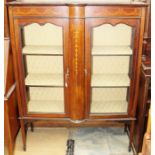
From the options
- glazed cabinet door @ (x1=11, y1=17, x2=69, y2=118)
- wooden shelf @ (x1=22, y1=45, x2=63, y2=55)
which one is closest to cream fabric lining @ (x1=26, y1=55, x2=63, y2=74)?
glazed cabinet door @ (x1=11, y1=17, x2=69, y2=118)

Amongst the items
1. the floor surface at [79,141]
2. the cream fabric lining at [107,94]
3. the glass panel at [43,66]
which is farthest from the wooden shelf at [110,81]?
the floor surface at [79,141]

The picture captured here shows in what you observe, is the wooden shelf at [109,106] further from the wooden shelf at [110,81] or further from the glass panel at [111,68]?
the wooden shelf at [110,81]

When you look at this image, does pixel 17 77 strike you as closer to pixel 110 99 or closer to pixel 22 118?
pixel 22 118

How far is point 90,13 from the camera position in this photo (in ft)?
6.19

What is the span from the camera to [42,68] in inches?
92.0

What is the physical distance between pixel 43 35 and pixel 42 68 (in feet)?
1.06

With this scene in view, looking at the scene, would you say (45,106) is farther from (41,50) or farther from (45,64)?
(41,50)

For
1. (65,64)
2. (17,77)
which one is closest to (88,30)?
(65,64)

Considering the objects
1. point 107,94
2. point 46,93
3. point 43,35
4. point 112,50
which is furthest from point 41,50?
point 107,94

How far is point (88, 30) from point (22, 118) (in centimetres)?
104

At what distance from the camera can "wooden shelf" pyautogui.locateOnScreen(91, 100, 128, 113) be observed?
2.27m

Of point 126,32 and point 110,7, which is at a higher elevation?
point 110,7

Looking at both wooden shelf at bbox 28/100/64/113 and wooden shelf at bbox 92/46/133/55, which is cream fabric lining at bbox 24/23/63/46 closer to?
wooden shelf at bbox 92/46/133/55

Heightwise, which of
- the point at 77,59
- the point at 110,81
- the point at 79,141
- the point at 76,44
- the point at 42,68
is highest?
the point at 76,44
